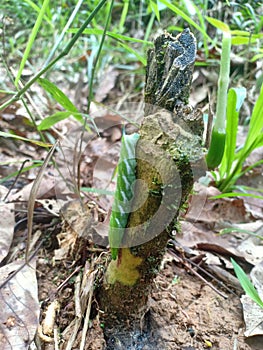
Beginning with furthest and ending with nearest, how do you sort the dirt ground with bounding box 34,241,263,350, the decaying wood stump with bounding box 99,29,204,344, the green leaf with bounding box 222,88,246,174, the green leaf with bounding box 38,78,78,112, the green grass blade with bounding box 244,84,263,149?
the green grass blade with bounding box 244,84,263,149
the green leaf with bounding box 222,88,246,174
the green leaf with bounding box 38,78,78,112
the dirt ground with bounding box 34,241,263,350
the decaying wood stump with bounding box 99,29,204,344

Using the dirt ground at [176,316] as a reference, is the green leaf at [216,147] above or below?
above

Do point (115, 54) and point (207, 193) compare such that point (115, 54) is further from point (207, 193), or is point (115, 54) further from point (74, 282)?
point (74, 282)

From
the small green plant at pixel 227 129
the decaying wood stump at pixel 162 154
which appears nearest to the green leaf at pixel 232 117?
the small green plant at pixel 227 129

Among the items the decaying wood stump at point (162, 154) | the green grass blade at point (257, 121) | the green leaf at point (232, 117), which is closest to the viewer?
the decaying wood stump at point (162, 154)

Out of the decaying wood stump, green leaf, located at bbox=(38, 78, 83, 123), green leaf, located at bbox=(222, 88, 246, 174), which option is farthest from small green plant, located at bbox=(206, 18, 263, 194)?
green leaf, located at bbox=(38, 78, 83, 123)

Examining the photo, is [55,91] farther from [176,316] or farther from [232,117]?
[176,316]

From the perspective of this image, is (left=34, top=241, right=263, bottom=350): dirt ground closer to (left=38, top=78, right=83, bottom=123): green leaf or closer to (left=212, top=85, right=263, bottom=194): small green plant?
(left=212, top=85, right=263, bottom=194): small green plant

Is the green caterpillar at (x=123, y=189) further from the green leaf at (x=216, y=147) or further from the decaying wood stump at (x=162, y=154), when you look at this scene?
the green leaf at (x=216, y=147)
